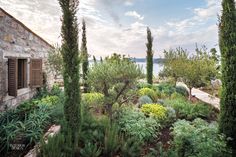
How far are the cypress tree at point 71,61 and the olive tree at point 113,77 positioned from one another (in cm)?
189

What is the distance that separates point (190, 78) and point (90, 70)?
5.41 m

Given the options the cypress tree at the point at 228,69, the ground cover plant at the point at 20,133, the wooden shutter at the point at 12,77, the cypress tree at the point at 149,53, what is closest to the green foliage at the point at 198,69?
the cypress tree at the point at 149,53

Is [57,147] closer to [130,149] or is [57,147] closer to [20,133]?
[130,149]

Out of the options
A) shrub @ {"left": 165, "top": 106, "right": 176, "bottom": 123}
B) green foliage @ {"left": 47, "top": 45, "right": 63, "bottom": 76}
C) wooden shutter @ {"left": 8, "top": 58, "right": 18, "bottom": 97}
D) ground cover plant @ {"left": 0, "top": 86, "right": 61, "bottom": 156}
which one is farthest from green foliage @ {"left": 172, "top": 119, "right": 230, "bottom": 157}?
green foliage @ {"left": 47, "top": 45, "right": 63, "bottom": 76}

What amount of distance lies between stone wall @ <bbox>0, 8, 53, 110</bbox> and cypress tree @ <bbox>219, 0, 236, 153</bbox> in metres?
5.93

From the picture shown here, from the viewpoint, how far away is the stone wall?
700 cm

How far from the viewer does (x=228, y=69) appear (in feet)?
19.3

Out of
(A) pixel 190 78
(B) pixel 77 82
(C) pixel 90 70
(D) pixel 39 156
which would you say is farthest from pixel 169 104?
(D) pixel 39 156

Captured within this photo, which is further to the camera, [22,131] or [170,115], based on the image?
[170,115]

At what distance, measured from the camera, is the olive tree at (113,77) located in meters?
7.05

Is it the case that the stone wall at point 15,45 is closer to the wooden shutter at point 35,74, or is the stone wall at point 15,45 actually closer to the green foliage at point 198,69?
the wooden shutter at point 35,74

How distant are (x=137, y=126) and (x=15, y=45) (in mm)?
4847

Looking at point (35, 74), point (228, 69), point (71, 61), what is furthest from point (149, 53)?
point (71, 61)

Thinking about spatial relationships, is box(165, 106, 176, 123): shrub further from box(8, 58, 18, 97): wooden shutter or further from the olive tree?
box(8, 58, 18, 97): wooden shutter
